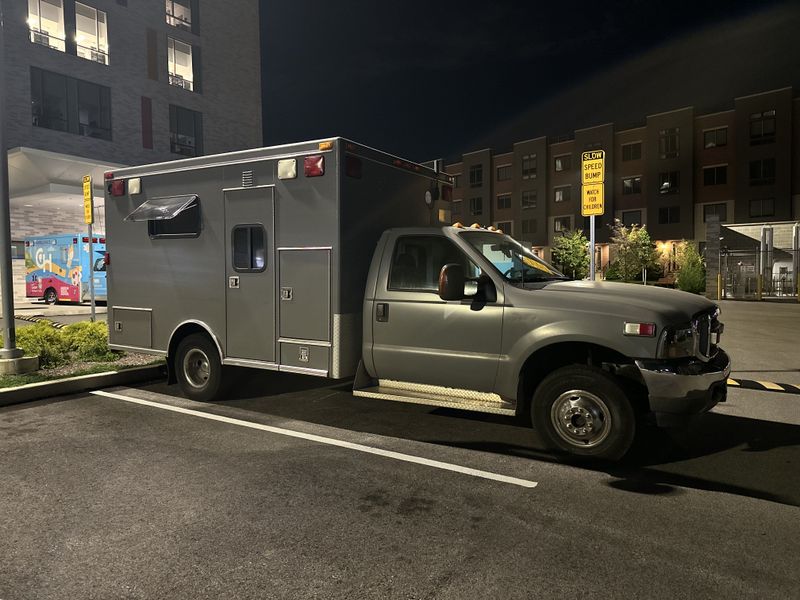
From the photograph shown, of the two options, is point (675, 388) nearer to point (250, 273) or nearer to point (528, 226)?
point (250, 273)

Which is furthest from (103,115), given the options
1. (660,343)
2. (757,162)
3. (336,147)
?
(757,162)

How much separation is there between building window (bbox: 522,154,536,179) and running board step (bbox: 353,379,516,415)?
59293 mm

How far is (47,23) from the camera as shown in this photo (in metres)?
27.9

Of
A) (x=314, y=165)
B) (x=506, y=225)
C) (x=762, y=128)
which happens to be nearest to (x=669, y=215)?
(x=762, y=128)

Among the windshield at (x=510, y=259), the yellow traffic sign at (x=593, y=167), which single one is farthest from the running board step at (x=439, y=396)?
the yellow traffic sign at (x=593, y=167)

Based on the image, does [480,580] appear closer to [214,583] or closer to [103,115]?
[214,583]

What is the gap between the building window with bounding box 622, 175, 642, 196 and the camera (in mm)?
53812

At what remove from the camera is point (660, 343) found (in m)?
4.64

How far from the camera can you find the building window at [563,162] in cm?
5920

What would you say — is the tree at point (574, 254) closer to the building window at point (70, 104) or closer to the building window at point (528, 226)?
the building window at point (528, 226)

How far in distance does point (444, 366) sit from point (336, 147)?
250cm

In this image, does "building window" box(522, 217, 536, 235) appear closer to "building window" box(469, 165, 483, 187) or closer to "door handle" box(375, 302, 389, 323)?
"building window" box(469, 165, 483, 187)

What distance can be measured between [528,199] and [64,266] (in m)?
48.6

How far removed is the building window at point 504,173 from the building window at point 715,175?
69.6 ft
